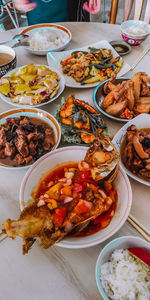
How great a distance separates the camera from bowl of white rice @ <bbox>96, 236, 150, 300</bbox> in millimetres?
878

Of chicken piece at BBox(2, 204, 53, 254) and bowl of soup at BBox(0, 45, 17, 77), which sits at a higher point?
bowl of soup at BBox(0, 45, 17, 77)

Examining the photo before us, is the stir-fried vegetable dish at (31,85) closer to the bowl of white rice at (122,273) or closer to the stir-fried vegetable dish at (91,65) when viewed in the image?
the stir-fried vegetable dish at (91,65)

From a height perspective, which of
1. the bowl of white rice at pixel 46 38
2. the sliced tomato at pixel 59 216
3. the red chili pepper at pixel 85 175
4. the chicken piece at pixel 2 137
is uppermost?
the bowl of white rice at pixel 46 38

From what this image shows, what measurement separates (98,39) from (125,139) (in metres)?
1.82

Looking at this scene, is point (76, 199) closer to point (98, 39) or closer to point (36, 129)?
point (36, 129)

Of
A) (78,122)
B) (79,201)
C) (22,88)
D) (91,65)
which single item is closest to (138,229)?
(79,201)

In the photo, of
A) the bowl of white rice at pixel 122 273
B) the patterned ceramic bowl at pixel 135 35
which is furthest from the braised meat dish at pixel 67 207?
the patterned ceramic bowl at pixel 135 35

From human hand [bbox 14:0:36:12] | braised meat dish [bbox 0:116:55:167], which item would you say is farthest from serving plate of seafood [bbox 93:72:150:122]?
human hand [bbox 14:0:36:12]

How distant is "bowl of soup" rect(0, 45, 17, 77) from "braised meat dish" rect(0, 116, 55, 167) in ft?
2.22

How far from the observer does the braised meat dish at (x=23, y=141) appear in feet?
4.75

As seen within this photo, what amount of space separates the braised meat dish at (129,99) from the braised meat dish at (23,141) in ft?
1.74

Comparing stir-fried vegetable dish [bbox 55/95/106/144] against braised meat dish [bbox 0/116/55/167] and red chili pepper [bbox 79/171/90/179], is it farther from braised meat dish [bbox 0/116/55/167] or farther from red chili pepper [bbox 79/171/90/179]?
red chili pepper [bbox 79/171/90/179]

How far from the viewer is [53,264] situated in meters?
1.09

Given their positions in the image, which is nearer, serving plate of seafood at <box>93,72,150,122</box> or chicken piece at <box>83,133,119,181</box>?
chicken piece at <box>83,133,119,181</box>
